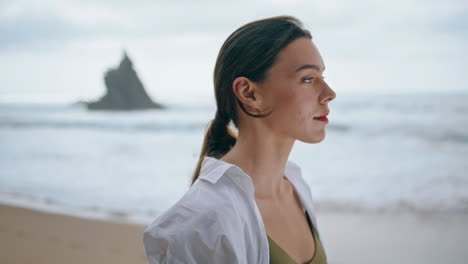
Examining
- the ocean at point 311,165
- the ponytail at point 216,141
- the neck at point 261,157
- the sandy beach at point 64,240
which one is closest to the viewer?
the neck at point 261,157

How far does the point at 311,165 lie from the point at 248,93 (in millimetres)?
6493

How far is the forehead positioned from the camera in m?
1.11

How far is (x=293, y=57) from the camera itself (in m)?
1.11

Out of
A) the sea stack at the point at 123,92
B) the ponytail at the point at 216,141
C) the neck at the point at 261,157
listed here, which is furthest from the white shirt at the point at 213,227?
the sea stack at the point at 123,92

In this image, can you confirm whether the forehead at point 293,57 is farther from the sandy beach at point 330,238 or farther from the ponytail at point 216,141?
the sandy beach at point 330,238

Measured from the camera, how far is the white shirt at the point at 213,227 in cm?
97

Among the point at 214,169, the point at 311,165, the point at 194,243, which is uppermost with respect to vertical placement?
the point at 214,169

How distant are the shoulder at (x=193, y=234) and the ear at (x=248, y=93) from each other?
0.26 metres

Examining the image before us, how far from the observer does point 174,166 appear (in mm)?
7812

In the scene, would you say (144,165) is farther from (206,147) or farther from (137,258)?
(206,147)

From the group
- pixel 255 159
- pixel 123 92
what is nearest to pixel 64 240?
pixel 255 159

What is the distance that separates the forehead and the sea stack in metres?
25.9

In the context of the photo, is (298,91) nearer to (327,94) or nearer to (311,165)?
(327,94)

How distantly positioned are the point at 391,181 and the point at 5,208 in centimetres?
487
